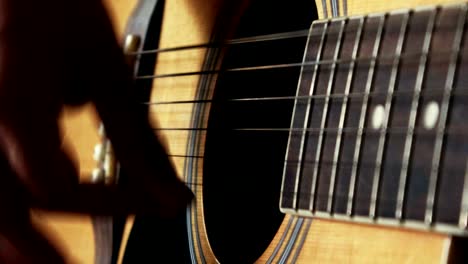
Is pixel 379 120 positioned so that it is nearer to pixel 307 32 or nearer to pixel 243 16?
pixel 307 32

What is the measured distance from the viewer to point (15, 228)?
42 cm

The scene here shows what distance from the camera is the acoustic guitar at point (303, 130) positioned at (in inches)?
19.0

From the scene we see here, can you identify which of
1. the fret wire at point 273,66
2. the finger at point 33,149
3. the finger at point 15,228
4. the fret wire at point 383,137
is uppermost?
the fret wire at point 273,66

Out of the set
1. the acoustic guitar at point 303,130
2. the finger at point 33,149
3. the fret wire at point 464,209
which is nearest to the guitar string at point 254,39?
the acoustic guitar at point 303,130

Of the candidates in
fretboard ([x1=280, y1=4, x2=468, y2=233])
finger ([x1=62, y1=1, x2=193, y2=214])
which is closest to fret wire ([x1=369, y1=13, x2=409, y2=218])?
fretboard ([x1=280, y1=4, x2=468, y2=233])

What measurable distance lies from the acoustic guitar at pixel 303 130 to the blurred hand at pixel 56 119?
0.09 feet

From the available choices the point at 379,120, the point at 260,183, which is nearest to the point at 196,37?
the point at 260,183

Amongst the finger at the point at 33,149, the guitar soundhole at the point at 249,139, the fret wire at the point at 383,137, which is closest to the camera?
the finger at the point at 33,149

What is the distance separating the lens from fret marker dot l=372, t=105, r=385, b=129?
1.68 feet

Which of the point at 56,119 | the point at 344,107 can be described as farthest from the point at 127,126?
the point at 344,107

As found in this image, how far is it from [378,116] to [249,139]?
207 millimetres

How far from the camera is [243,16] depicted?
70 cm

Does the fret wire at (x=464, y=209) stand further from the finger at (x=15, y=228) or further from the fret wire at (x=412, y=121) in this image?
the finger at (x=15, y=228)

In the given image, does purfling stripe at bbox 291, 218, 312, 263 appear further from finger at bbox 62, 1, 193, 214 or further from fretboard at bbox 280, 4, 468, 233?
finger at bbox 62, 1, 193, 214
